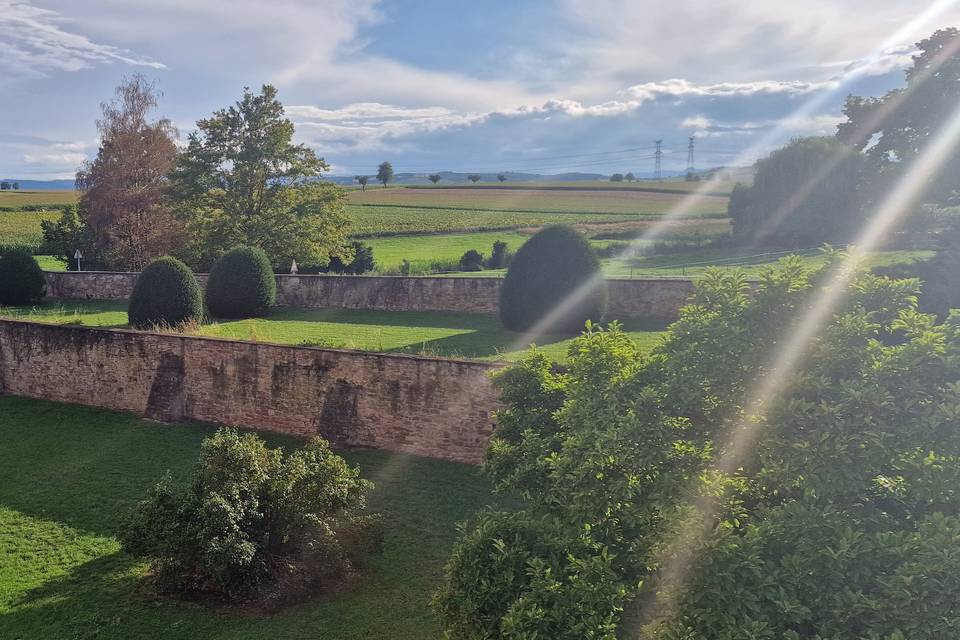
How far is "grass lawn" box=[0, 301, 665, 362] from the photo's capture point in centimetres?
1630

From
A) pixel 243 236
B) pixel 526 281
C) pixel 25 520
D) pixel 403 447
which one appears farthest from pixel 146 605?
pixel 243 236

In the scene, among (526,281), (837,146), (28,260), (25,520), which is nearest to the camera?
(25,520)

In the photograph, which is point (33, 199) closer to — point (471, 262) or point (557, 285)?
point (471, 262)

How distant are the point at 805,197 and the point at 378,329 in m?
31.2

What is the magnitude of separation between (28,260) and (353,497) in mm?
26686

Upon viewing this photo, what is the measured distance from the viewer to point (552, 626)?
4.74 m

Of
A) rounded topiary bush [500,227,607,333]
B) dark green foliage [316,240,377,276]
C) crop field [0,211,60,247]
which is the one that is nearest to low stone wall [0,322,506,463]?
rounded topiary bush [500,227,607,333]

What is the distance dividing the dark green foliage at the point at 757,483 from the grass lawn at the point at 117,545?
2631 mm

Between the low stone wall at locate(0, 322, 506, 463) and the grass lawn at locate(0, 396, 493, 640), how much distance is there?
1.41 feet

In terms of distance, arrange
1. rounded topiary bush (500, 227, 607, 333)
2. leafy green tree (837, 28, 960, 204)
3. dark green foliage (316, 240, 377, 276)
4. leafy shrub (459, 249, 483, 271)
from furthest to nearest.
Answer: leafy shrub (459, 249, 483, 271)
dark green foliage (316, 240, 377, 276)
leafy green tree (837, 28, 960, 204)
rounded topiary bush (500, 227, 607, 333)

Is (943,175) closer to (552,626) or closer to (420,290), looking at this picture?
(420,290)

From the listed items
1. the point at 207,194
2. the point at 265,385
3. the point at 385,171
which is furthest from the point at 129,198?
the point at 385,171

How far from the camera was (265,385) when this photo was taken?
44.7 feet

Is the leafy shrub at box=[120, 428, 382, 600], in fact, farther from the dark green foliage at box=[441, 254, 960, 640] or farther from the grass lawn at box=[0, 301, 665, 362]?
the grass lawn at box=[0, 301, 665, 362]
